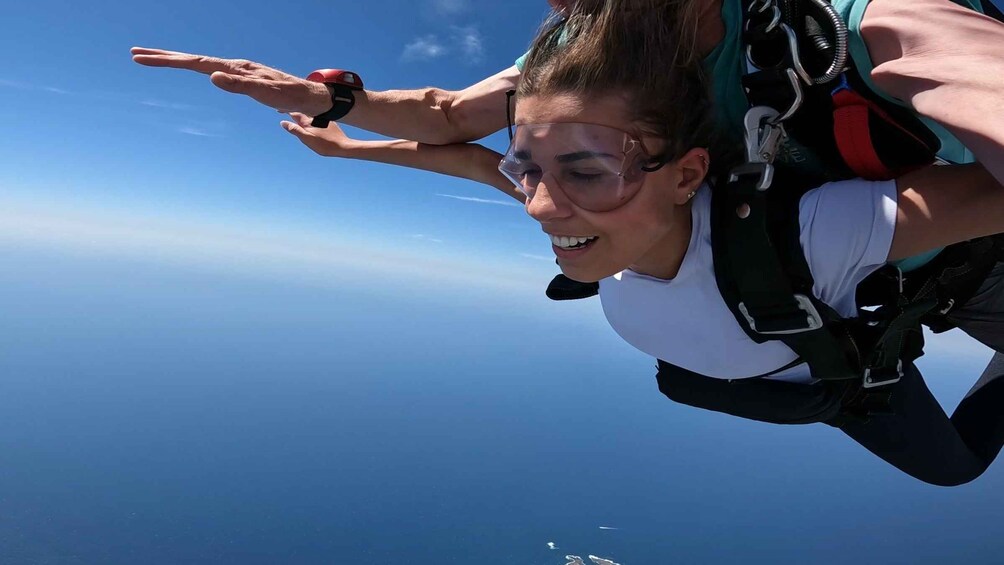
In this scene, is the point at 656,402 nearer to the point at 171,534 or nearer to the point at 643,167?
the point at 171,534

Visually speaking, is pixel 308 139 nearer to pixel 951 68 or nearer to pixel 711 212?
pixel 711 212

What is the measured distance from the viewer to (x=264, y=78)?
1492 millimetres

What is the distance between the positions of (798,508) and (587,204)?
243 ft

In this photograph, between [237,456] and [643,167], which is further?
[237,456]

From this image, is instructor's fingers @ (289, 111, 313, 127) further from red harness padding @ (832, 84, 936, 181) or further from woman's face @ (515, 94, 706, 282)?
red harness padding @ (832, 84, 936, 181)

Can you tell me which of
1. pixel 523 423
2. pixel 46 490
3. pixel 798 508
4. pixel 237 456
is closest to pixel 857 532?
pixel 798 508

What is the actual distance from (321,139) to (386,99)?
53 cm

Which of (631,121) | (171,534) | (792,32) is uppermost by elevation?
(792,32)

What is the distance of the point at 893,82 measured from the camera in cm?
80

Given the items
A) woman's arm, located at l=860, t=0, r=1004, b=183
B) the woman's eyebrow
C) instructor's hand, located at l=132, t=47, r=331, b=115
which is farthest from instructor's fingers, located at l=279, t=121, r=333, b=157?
woman's arm, located at l=860, t=0, r=1004, b=183

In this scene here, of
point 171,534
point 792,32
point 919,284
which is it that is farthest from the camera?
point 171,534

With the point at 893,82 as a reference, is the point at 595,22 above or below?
above

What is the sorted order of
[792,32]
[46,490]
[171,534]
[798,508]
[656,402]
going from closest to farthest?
[792,32], [171,534], [46,490], [798,508], [656,402]

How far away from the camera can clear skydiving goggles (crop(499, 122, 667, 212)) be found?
1172 mm
